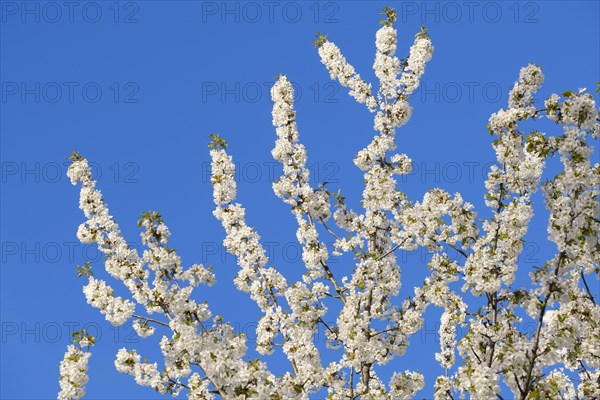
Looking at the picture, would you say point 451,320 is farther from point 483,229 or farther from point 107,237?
point 107,237

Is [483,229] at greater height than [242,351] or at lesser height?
greater

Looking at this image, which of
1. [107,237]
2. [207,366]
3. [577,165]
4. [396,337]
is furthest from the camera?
[396,337]

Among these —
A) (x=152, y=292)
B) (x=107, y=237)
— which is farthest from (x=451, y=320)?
(x=107, y=237)

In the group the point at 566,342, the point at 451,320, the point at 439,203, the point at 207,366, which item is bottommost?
the point at 207,366

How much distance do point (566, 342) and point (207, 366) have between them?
482cm

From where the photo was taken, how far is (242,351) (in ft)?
31.7

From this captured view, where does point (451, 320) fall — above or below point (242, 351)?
above

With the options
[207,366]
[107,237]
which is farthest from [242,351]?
[107,237]

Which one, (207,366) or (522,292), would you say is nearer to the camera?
(207,366)

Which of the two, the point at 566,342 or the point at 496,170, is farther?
the point at 496,170

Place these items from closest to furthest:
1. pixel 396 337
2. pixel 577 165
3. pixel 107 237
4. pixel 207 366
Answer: pixel 207 366 → pixel 577 165 → pixel 107 237 → pixel 396 337

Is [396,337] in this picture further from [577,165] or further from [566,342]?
[577,165]

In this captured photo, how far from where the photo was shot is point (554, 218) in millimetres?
10172

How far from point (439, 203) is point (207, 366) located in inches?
185
